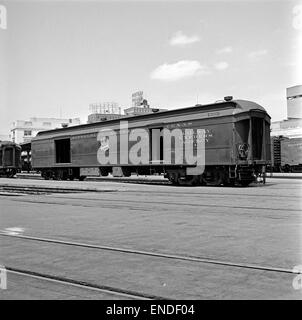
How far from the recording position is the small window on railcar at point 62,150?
29703 millimetres

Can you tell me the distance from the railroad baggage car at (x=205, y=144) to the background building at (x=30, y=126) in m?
87.8

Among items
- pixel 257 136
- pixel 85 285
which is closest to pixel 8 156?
pixel 257 136

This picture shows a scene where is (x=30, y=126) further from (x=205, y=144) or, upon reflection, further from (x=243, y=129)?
(x=243, y=129)

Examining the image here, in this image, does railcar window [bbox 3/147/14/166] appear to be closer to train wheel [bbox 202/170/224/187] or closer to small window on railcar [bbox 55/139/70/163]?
small window on railcar [bbox 55/139/70/163]

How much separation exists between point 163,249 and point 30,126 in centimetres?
11846

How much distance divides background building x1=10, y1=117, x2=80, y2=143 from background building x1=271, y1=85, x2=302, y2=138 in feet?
207

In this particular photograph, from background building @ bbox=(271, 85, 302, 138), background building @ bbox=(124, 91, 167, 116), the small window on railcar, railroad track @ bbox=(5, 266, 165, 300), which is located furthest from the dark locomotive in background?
background building @ bbox=(124, 91, 167, 116)

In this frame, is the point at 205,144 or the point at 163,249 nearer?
the point at 163,249

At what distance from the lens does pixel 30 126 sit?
118m

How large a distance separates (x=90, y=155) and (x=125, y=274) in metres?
22.3

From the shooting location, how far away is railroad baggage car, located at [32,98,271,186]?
61.6 feet

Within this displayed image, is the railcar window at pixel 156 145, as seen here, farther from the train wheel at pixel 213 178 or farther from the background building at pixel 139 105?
the background building at pixel 139 105

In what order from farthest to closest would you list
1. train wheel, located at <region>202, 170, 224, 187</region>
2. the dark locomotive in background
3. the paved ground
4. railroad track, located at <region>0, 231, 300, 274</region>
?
train wheel, located at <region>202, 170, 224, 187</region> < the dark locomotive in background < railroad track, located at <region>0, 231, 300, 274</region> < the paved ground

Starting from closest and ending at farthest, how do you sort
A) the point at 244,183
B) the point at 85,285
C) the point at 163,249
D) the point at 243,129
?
the point at 85,285 < the point at 163,249 < the point at 243,129 < the point at 244,183
